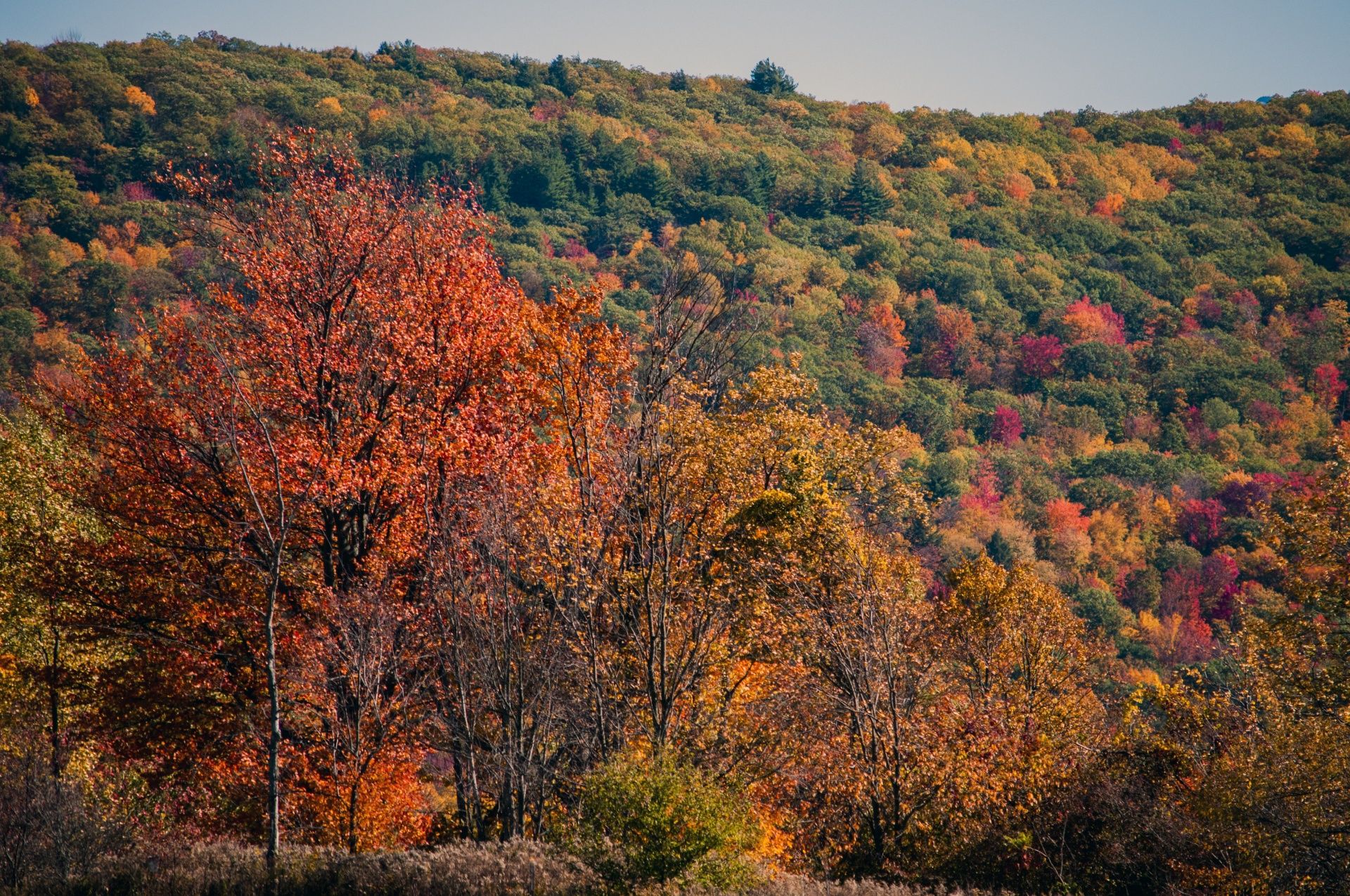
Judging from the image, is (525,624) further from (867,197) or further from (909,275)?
(867,197)

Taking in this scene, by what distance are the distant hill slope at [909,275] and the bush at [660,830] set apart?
72980 mm

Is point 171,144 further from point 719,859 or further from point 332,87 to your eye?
point 719,859

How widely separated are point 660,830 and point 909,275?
161504 millimetres

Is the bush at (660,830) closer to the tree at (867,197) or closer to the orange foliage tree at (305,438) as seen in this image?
the orange foliage tree at (305,438)

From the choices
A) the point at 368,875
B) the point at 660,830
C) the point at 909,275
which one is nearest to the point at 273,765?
the point at 368,875

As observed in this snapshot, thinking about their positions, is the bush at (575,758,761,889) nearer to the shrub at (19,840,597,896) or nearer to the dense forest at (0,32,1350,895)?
the dense forest at (0,32,1350,895)

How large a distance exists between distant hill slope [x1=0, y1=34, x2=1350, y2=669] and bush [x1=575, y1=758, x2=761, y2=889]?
239ft

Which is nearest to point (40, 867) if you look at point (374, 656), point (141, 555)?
point (374, 656)

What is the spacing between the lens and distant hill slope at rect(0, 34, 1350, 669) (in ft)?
334

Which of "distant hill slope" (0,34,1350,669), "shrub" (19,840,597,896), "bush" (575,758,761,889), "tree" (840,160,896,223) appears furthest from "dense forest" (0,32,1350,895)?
"tree" (840,160,896,223)

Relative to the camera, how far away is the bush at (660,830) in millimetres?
13070

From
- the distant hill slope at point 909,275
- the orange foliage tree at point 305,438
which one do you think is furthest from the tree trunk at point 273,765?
the distant hill slope at point 909,275

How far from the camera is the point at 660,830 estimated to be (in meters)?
13.1

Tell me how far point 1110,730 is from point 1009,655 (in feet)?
18.0
